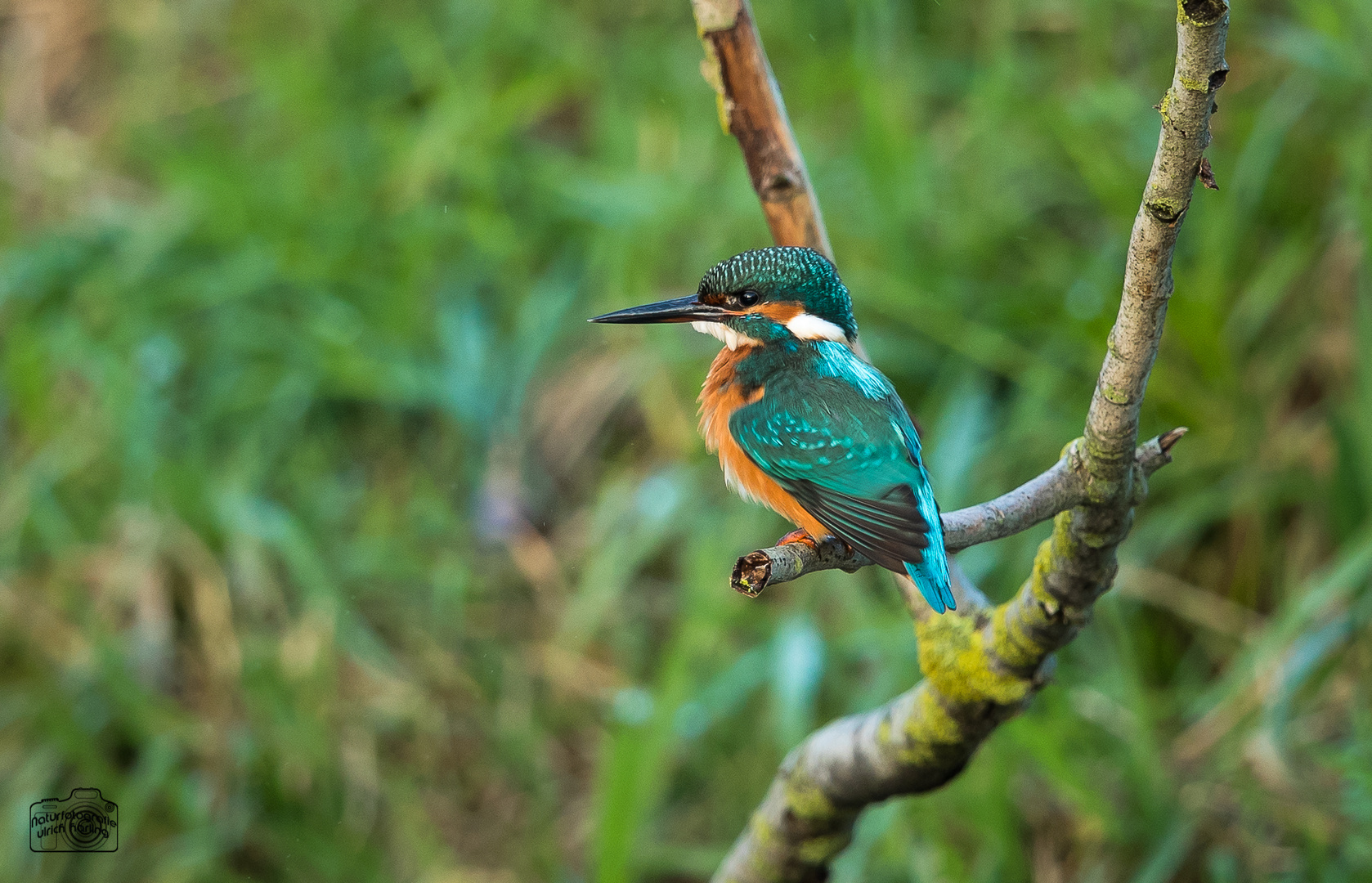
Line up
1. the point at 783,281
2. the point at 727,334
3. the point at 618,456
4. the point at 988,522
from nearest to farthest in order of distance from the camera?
the point at 988,522
the point at 783,281
the point at 727,334
the point at 618,456

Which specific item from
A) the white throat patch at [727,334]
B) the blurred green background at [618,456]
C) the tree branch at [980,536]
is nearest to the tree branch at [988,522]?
the tree branch at [980,536]

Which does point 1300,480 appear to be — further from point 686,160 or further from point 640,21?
point 640,21

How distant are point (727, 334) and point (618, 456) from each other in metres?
2.25

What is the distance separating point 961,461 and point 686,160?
143cm

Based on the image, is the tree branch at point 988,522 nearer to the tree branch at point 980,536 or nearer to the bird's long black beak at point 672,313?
the tree branch at point 980,536

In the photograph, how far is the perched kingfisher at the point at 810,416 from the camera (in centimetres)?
107

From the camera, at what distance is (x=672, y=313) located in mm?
1144

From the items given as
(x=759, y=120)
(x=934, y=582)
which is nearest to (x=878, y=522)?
(x=934, y=582)

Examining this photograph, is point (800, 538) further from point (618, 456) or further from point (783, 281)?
point (618, 456)

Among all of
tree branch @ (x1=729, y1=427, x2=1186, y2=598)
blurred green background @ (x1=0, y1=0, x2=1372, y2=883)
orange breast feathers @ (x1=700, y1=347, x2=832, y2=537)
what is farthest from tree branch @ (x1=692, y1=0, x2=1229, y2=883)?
blurred green background @ (x1=0, y1=0, x2=1372, y2=883)

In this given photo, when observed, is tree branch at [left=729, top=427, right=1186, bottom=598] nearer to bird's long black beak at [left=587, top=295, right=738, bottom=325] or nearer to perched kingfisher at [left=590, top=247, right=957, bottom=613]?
perched kingfisher at [left=590, top=247, right=957, bottom=613]

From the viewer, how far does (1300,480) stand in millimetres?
2643

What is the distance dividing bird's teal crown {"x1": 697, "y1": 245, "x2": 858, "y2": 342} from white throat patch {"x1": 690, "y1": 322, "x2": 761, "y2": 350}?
0.05 metres

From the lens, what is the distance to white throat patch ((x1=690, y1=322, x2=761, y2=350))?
4.03 ft
